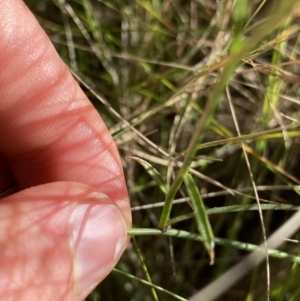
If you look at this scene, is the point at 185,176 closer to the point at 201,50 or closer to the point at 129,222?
the point at 129,222

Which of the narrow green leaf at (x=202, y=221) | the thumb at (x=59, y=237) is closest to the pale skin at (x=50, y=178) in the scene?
the thumb at (x=59, y=237)

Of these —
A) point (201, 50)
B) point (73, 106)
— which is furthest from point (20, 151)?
point (201, 50)

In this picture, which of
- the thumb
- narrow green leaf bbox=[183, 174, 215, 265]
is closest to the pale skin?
the thumb

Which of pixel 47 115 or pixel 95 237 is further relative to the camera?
pixel 47 115

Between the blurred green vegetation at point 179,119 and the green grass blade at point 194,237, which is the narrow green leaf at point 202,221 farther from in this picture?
the blurred green vegetation at point 179,119

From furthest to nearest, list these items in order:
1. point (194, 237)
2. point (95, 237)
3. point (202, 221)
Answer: point (95, 237) → point (194, 237) → point (202, 221)

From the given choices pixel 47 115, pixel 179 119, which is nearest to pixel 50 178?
pixel 47 115

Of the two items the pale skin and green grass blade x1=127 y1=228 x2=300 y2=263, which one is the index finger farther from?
green grass blade x1=127 y1=228 x2=300 y2=263

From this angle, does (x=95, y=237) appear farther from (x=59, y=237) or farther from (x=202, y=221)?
(x=202, y=221)
